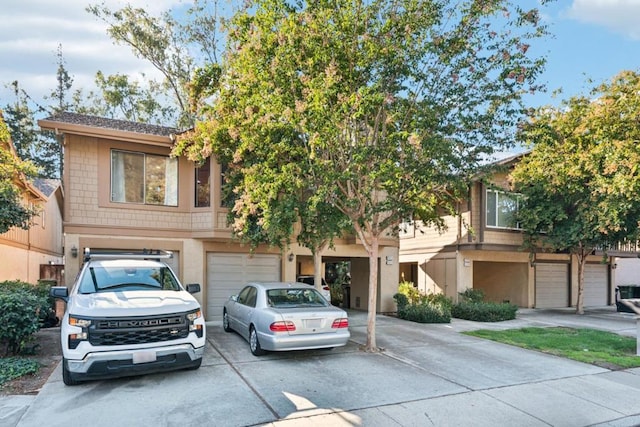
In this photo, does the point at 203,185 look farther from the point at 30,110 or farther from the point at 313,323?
the point at 30,110

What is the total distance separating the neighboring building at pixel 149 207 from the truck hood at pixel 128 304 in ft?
17.6

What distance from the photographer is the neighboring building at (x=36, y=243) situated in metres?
14.8

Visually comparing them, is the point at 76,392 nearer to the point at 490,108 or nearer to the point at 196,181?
the point at 196,181

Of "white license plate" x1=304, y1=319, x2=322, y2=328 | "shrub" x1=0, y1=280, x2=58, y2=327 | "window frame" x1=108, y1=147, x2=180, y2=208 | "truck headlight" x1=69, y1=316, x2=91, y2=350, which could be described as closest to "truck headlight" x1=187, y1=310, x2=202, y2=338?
"truck headlight" x1=69, y1=316, x2=91, y2=350

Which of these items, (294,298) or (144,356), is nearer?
(144,356)

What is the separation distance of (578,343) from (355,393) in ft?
24.5

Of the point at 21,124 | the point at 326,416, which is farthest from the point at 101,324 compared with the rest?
the point at 21,124

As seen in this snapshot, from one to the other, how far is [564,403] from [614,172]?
10.3 metres

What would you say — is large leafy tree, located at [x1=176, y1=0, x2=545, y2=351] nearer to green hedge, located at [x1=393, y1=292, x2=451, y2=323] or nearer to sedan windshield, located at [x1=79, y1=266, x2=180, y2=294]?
sedan windshield, located at [x1=79, y1=266, x2=180, y2=294]

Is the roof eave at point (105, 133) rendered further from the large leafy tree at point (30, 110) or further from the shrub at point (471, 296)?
the large leafy tree at point (30, 110)

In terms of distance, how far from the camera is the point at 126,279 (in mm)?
7566

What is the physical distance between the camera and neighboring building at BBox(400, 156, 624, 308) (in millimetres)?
17047

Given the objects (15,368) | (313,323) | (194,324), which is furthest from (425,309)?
(15,368)

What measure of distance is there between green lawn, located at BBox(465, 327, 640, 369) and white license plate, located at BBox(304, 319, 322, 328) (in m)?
5.40
